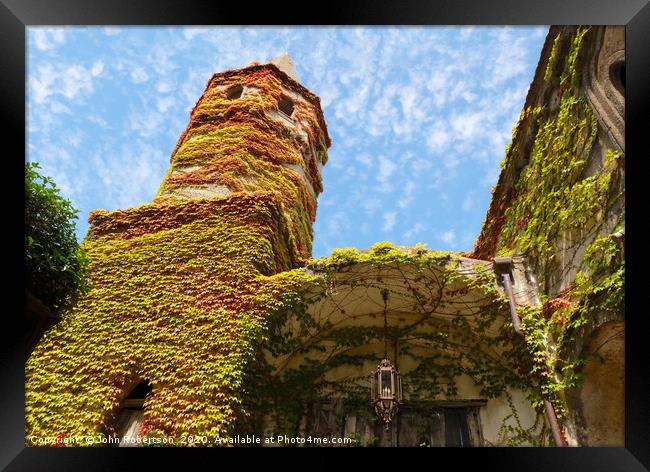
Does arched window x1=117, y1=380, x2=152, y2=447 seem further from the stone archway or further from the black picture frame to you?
the stone archway

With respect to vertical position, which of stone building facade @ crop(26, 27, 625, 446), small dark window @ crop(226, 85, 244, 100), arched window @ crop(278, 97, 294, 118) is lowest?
stone building facade @ crop(26, 27, 625, 446)

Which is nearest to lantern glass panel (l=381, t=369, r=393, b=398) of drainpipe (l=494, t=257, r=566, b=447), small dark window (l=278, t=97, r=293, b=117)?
drainpipe (l=494, t=257, r=566, b=447)

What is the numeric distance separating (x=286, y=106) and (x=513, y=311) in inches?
459

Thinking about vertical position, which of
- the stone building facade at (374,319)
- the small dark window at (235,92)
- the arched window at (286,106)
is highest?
the arched window at (286,106)

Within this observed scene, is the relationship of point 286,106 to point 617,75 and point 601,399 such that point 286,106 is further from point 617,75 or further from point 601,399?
point 601,399

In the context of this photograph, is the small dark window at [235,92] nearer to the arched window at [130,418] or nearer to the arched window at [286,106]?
the arched window at [286,106]

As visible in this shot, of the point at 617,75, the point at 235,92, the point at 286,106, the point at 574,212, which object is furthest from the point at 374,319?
the point at 235,92

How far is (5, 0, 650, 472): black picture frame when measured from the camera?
4.62m

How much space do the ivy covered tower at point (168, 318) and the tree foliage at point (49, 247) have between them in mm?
2279

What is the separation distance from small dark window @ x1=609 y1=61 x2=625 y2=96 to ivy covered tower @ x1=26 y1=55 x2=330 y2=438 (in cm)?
611
